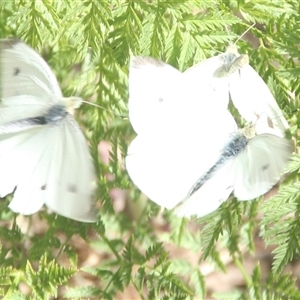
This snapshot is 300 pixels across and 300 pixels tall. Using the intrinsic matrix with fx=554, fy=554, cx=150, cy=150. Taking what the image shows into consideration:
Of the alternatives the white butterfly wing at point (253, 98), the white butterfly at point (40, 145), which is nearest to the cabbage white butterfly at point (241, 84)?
the white butterfly wing at point (253, 98)

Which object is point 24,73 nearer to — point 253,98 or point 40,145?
point 40,145

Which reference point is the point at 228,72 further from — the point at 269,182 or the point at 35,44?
the point at 35,44

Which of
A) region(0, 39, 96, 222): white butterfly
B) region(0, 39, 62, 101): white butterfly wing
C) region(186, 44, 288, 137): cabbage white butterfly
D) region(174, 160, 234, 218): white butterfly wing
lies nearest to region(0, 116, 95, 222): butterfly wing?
region(0, 39, 96, 222): white butterfly

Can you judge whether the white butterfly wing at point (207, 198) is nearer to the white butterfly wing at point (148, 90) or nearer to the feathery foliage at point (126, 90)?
the feathery foliage at point (126, 90)

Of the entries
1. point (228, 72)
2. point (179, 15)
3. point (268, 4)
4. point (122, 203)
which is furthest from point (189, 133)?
point (122, 203)

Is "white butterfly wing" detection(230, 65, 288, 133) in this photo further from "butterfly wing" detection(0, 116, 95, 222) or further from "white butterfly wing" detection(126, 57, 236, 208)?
"butterfly wing" detection(0, 116, 95, 222)

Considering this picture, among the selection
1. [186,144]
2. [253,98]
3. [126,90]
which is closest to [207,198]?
[186,144]

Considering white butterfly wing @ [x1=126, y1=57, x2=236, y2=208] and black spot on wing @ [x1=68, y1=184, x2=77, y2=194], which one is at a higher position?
white butterfly wing @ [x1=126, y1=57, x2=236, y2=208]
